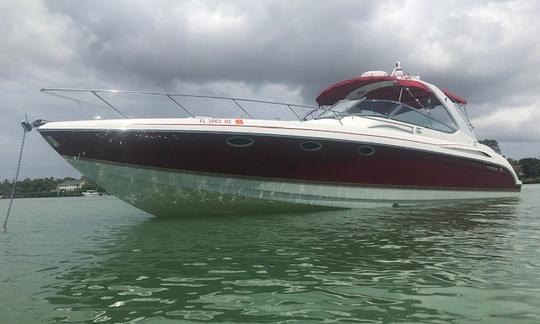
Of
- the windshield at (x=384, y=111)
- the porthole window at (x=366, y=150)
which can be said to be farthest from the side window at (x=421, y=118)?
the porthole window at (x=366, y=150)

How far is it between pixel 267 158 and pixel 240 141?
2.40 feet

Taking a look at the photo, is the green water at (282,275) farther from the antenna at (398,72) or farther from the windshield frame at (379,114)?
the antenna at (398,72)

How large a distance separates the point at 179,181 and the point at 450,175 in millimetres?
7753

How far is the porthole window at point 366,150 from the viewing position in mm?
10245

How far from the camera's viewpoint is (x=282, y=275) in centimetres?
413

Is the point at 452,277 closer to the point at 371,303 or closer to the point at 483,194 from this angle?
the point at 371,303

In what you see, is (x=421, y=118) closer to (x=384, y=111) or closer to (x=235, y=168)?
(x=384, y=111)

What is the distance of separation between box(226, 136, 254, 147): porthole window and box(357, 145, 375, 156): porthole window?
2680 millimetres

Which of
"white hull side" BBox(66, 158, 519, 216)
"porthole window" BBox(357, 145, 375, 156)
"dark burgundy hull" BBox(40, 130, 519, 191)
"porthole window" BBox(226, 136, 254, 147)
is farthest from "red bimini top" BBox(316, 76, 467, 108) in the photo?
"porthole window" BBox(226, 136, 254, 147)

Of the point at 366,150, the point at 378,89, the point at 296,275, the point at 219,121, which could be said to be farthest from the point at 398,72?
the point at 296,275

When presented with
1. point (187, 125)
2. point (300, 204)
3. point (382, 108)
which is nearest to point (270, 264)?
point (187, 125)

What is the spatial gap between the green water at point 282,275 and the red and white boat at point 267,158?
75.9 inches

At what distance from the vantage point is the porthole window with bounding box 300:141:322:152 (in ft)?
31.3

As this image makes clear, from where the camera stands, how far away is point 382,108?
38.5 feet
